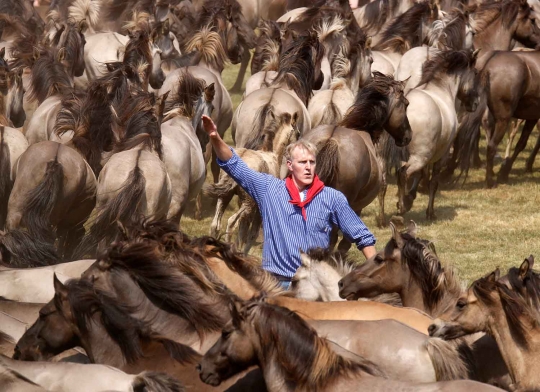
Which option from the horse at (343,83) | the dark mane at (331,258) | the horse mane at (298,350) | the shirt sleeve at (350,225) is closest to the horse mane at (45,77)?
the horse at (343,83)

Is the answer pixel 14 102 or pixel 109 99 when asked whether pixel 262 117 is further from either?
pixel 14 102

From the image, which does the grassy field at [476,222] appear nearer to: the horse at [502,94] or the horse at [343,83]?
the horse at [502,94]

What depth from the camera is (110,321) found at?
533 centimetres

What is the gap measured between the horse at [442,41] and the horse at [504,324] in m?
7.76

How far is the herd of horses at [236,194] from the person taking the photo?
16.9 feet

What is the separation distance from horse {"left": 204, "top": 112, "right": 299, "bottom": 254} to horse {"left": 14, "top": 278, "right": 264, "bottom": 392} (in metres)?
4.31

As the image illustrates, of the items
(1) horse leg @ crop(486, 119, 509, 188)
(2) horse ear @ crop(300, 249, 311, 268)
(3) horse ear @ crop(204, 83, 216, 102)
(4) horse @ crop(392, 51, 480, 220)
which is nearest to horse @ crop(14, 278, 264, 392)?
(2) horse ear @ crop(300, 249, 311, 268)

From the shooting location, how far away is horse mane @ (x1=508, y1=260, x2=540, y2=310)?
548cm

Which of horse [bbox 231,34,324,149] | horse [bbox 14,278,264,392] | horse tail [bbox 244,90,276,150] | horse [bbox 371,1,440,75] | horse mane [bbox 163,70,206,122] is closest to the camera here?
horse [bbox 14,278,264,392]

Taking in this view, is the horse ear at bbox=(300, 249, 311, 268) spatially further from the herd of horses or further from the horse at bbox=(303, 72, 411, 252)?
the horse at bbox=(303, 72, 411, 252)

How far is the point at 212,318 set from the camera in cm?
556

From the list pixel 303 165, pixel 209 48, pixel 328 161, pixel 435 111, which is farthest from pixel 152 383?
pixel 209 48

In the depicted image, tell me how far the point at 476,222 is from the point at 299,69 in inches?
101

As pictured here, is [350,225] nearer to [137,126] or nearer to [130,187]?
[130,187]
